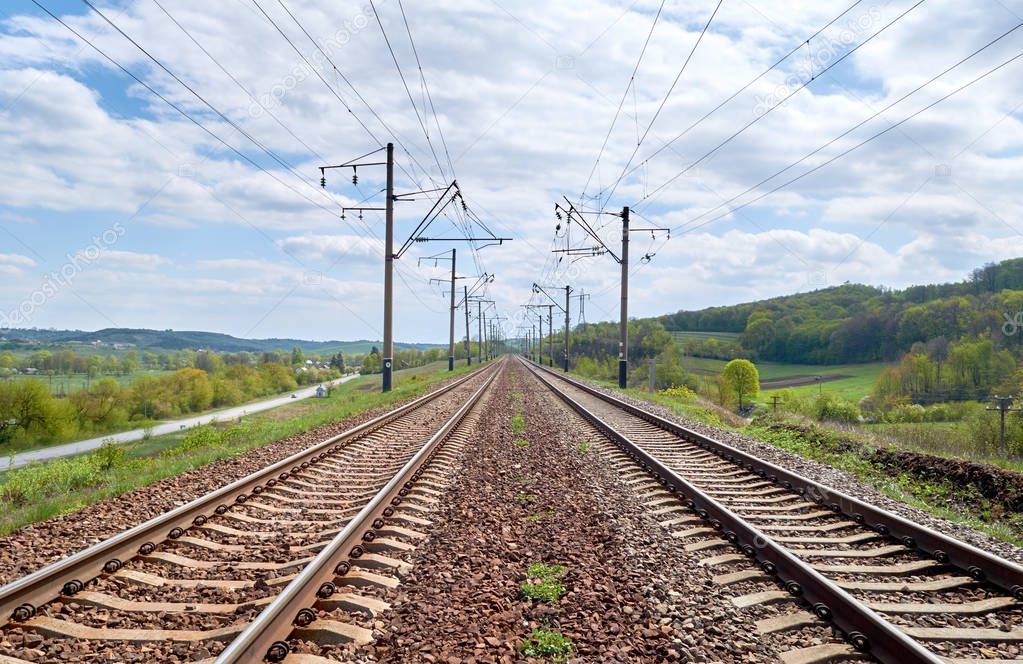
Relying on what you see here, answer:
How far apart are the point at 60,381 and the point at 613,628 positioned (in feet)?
117

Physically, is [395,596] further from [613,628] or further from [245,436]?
[245,436]

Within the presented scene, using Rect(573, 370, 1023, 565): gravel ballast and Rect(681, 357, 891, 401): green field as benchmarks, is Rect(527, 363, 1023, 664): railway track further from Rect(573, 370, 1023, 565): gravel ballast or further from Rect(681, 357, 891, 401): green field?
Rect(681, 357, 891, 401): green field

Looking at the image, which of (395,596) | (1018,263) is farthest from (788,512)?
(1018,263)

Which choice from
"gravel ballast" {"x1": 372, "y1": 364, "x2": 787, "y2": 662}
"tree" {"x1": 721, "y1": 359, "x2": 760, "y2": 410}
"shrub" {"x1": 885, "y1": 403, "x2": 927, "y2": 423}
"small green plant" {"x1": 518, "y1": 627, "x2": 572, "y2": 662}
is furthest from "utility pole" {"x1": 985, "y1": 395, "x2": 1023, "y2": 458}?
"tree" {"x1": 721, "y1": 359, "x2": 760, "y2": 410}

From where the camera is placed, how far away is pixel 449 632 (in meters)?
4.30

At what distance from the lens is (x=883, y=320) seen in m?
84.2

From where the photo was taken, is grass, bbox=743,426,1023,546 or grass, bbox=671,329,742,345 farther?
grass, bbox=671,329,742,345

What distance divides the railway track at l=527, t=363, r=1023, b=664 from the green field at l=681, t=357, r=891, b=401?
63823mm

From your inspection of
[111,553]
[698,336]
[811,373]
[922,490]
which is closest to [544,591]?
[111,553]

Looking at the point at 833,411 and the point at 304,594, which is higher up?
the point at 304,594

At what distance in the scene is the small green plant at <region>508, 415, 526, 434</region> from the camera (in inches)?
622

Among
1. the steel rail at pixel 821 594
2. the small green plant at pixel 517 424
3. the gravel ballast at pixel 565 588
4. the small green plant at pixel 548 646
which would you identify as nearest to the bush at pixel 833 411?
the small green plant at pixel 517 424

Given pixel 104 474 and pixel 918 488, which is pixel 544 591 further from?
pixel 104 474

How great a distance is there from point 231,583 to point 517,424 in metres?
12.1
